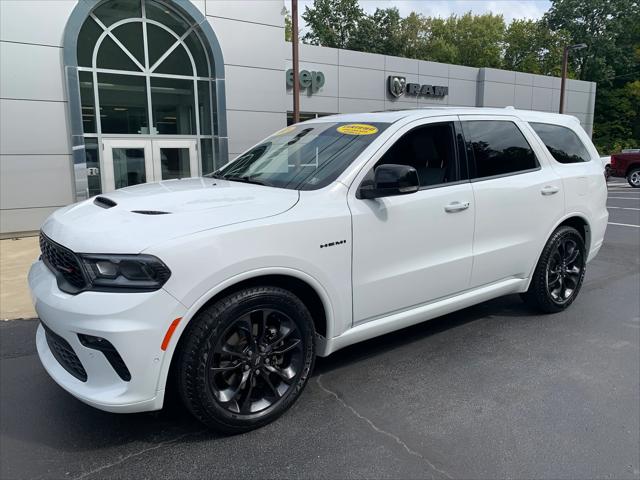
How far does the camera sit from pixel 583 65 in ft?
158

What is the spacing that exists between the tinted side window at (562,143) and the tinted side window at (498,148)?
1.09 ft

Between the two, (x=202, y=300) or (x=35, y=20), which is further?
(x=35, y=20)

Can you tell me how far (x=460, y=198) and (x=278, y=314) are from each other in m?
1.69

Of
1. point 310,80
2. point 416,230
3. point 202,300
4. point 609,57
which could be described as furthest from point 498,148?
point 609,57

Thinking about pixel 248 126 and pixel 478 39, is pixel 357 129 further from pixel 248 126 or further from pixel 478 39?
pixel 478 39

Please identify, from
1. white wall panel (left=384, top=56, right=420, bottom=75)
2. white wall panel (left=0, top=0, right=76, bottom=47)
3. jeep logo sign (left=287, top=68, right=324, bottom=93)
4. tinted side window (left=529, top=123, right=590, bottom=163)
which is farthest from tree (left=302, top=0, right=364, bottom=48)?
tinted side window (left=529, top=123, right=590, bottom=163)

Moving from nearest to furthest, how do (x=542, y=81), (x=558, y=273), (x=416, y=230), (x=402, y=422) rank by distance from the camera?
(x=402, y=422), (x=416, y=230), (x=558, y=273), (x=542, y=81)

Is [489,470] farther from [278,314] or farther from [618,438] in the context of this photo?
[278,314]

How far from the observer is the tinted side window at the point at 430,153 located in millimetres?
3553

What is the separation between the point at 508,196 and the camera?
4.05m

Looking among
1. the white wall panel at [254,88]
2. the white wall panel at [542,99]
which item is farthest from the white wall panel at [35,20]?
the white wall panel at [542,99]

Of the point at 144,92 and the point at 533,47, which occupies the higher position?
the point at 533,47

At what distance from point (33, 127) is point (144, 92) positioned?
8.88 feet

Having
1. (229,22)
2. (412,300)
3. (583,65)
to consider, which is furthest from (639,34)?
(412,300)
